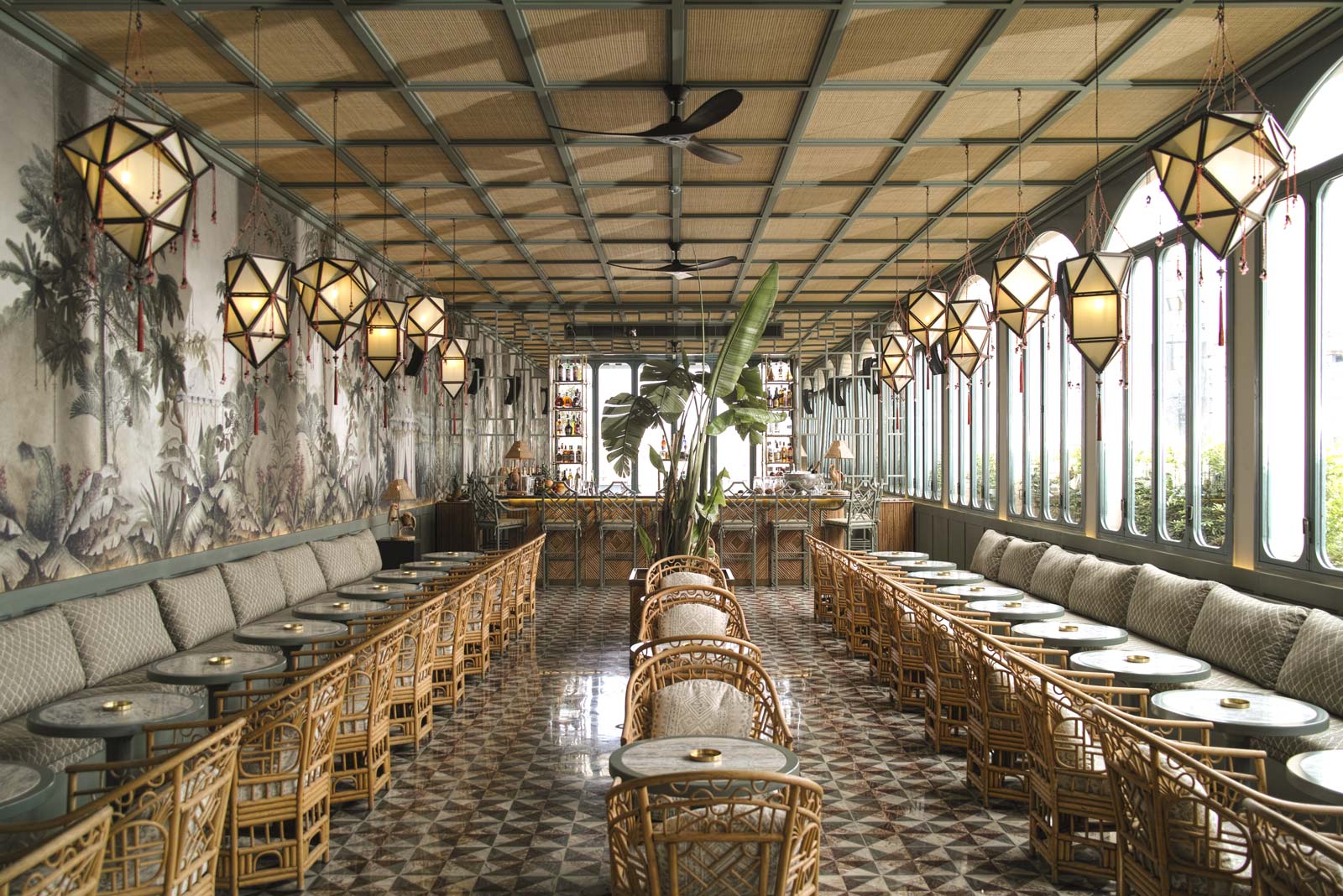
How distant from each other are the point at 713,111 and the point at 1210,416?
4552 mm

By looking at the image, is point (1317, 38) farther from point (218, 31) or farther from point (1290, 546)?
point (218, 31)

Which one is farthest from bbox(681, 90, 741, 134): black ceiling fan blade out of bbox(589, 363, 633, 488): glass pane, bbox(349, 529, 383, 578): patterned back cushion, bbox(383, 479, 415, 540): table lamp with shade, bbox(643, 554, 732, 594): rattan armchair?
bbox(589, 363, 633, 488): glass pane

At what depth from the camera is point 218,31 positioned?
5633 mm

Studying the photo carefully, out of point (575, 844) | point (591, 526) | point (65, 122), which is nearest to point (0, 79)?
point (65, 122)

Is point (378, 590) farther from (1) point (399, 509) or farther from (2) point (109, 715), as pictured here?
(1) point (399, 509)

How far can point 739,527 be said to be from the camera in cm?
1359

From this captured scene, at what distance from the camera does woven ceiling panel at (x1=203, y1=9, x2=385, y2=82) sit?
5.47 metres

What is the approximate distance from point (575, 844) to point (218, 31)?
4.97 metres

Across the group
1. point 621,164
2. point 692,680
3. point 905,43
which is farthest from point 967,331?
point 692,680

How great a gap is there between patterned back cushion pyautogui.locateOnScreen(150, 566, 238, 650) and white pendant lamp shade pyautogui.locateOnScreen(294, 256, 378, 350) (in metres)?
2.02

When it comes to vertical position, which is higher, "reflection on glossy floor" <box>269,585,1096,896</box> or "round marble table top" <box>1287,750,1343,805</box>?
"round marble table top" <box>1287,750,1343,805</box>

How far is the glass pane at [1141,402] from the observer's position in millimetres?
8234

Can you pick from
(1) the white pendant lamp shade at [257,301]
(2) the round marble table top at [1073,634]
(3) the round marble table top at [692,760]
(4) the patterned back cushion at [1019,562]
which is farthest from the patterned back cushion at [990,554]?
(1) the white pendant lamp shade at [257,301]

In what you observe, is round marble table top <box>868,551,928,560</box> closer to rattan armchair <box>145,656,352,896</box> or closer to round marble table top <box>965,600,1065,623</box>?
round marble table top <box>965,600,1065,623</box>
